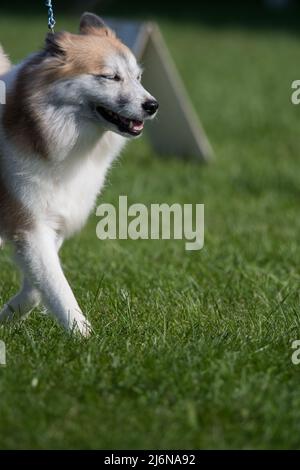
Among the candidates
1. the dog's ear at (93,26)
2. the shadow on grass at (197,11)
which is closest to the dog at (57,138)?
the dog's ear at (93,26)

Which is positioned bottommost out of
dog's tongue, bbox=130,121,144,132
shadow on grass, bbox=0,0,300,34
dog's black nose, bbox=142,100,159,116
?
shadow on grass, bbox=0,0,300,34

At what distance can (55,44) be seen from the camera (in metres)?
4.17

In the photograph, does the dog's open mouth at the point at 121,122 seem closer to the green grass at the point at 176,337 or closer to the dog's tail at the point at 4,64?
the dog's tail at the point at 4,64

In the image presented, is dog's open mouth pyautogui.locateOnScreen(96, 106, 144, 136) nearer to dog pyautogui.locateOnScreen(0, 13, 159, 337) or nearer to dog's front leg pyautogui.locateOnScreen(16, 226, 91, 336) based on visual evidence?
dog pyautogui.locateOnScreen(0, 13, 159, 337)

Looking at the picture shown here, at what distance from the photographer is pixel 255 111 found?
1224 cm

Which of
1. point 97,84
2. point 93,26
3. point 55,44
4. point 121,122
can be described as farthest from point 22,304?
point 93,26

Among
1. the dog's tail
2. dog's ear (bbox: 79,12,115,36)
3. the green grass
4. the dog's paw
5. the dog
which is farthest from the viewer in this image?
the dog's tail

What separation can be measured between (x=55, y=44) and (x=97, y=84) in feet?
0.95

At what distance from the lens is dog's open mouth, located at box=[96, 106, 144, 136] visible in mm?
4172

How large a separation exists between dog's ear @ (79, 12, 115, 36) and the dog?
0.42ft

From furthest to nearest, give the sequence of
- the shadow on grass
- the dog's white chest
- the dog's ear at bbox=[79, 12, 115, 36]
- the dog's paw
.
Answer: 1. the shadow on grass
2. the dog's ear at bbox=[79, 12, 115, 36]
3. the dog's white chest
4. the dog's paw

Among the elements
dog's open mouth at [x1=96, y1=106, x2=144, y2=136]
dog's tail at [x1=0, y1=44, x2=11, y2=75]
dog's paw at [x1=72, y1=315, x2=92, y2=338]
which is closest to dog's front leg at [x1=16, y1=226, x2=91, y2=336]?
dog's paw at [x1=72, y1=315, x2=92, y2=338]

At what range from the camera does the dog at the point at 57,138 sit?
402 centimetres
